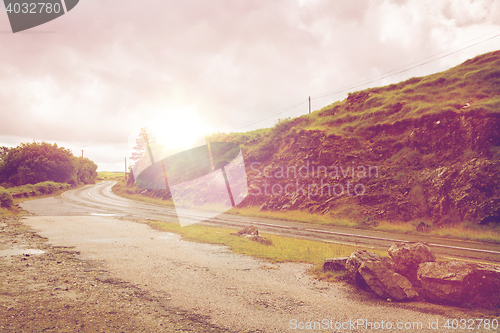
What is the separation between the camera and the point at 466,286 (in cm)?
541

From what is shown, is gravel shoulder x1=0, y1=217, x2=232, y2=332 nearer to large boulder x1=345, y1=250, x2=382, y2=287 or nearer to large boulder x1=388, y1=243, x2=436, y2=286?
large boulder x1=345, y1=250, x2=382, y2=287

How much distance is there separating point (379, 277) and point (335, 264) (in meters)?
1.78

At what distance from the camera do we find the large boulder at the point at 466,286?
533 cm

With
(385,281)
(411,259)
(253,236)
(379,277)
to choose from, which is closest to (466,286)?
(411,259)

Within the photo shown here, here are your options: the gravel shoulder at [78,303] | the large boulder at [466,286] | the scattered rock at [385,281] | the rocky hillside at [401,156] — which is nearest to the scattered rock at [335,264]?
the scattered rock at [385,281]

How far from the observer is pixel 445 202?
639 inches

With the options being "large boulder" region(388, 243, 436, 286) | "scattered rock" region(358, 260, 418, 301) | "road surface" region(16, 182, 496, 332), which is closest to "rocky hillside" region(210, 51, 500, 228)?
"road surface" region(16, 182, 496, 332)

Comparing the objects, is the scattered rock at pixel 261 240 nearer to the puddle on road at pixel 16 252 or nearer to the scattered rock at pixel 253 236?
the scattered rock at pixel 253 236

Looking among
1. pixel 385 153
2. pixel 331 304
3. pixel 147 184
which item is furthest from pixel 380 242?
pixel 147 184

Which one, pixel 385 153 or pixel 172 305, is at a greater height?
pixel 385 153

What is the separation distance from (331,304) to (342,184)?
18.4m

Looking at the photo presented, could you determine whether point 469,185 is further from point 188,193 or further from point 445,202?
point 188,193

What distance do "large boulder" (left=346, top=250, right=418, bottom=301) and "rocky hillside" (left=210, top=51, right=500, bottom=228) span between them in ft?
38.9

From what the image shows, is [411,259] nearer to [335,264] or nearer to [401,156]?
[335,264]
